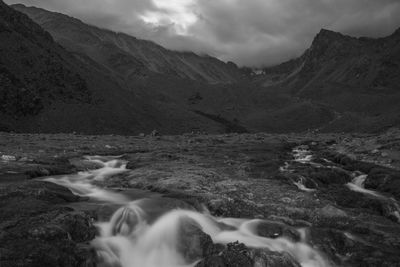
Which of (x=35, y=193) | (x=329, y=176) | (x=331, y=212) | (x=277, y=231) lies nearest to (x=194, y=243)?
(x=277, y=231)

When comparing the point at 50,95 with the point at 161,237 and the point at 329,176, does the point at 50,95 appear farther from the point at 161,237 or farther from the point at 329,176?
the point at 161,237

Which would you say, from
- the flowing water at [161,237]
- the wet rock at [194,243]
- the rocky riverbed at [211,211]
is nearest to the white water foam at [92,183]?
the rocky riverbed at [211,211]

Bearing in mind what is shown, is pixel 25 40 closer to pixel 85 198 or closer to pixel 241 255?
pixel 85 198

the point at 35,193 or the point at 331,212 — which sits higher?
the point at 35,193

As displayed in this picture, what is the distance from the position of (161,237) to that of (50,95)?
120 meters

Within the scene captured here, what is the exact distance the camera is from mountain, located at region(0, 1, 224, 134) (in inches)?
4343

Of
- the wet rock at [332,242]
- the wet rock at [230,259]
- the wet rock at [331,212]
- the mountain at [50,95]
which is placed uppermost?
the mountain at [50,95]

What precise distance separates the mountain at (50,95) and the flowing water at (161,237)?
82.8 meters

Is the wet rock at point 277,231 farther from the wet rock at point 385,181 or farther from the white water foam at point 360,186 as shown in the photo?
the wet rock at point 385,181

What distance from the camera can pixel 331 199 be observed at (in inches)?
1123

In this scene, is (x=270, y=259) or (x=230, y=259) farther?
(x=270, y=259)

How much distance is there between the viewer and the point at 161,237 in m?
18.5

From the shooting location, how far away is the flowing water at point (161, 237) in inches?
683

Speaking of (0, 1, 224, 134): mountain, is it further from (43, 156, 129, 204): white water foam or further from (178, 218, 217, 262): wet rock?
(178, 218, 217, 262): wet rock
